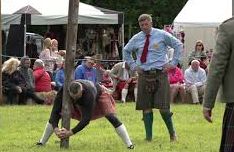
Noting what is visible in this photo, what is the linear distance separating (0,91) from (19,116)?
3.12m

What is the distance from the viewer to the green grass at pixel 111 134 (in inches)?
386

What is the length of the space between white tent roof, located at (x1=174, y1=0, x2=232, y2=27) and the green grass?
6.33 metres

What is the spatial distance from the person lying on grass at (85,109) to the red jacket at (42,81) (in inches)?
312

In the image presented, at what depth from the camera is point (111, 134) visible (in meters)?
11.4

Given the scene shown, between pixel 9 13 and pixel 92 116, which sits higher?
pixel 9 13

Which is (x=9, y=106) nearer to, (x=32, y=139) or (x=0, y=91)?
(x=0, y=91)

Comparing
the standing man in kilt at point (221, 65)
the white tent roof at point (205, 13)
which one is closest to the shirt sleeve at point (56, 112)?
the standing man in kilt at point (221, 65)

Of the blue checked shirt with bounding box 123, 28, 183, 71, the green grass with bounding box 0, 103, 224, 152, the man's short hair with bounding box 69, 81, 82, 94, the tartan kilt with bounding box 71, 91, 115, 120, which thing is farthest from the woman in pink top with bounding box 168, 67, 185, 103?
the man's short hair with bounding box 69, 81, 82, 94

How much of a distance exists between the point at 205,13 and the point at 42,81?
246 inches

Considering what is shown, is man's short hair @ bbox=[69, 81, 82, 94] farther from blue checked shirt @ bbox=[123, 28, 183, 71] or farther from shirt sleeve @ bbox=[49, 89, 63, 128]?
blue checked shirt @ bbox=[123, 28, 183, 71]

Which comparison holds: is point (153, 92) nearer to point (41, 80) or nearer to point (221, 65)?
point (221, 65)

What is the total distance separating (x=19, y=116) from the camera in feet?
47.2

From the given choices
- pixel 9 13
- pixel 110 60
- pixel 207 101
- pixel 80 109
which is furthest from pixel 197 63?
pixel 207 101

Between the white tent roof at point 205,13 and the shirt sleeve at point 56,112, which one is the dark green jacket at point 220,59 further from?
the white tent roof at point 205,13
